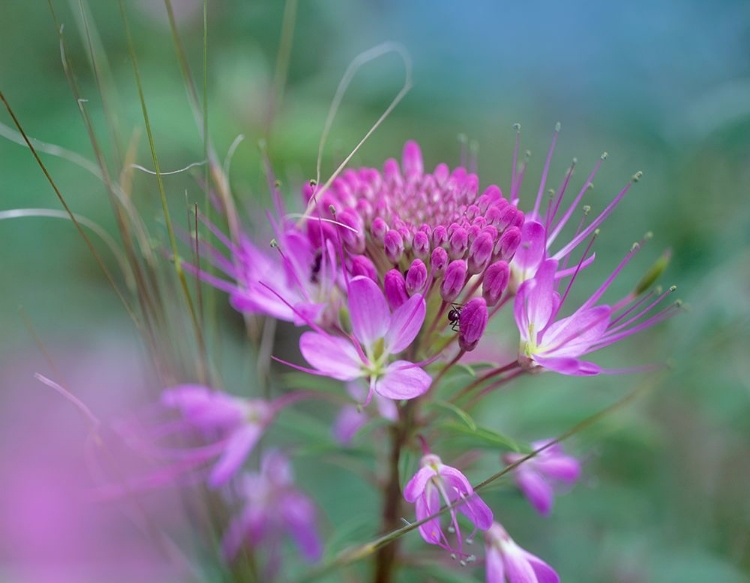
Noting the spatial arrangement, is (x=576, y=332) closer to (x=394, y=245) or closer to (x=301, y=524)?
(x=394, y=245)

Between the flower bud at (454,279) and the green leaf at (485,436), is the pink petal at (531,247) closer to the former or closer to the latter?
the flower bud at (454,279)

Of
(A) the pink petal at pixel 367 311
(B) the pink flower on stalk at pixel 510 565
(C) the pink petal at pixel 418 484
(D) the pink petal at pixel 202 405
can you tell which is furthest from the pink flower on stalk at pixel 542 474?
(D) the pink petal at pixel 202 405

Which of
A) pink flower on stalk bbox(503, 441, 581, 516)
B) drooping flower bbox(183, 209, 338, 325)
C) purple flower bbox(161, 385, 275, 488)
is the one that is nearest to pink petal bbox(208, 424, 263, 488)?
purple flower bbox(161, 385, 275, 488)

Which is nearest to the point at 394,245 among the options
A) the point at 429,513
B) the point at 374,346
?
the point at 374,346

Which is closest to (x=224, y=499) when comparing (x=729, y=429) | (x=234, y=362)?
(x=234, y=362)

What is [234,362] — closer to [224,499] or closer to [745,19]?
[224,499]

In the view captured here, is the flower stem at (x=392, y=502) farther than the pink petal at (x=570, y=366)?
Yes
